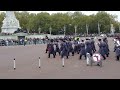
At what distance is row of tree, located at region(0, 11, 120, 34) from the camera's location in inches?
4053

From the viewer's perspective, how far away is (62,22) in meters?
105

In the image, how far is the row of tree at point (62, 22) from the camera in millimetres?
102938

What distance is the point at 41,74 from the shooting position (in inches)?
660

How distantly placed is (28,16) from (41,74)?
3981 inches
